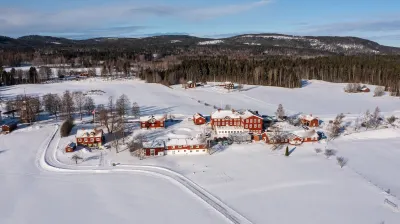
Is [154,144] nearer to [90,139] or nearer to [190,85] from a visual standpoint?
[90,139]

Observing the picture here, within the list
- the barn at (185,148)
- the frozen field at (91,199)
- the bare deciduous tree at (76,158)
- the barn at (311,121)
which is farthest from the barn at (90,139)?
the barn at (311,121)

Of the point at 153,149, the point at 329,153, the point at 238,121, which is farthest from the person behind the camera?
the point at 238,121

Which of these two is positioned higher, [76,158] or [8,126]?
[8,126]

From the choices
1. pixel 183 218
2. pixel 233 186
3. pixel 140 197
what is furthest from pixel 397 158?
pixel 140 197

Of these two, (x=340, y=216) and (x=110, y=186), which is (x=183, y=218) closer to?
(x=110, y=186)

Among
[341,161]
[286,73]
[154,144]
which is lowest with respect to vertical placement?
[341,161]

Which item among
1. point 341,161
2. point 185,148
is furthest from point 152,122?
point 341,161
